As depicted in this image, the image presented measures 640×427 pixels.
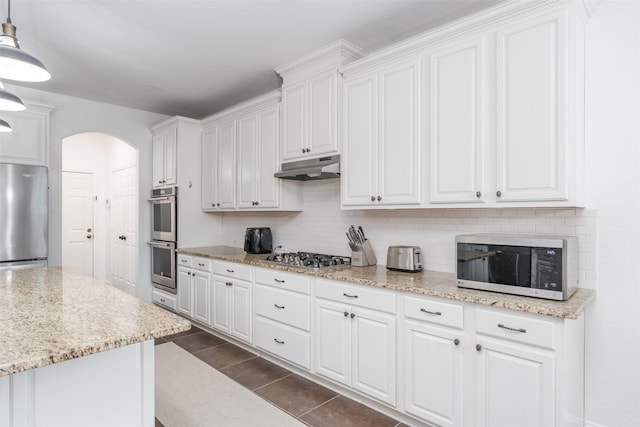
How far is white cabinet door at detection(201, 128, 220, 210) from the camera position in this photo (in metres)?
4.40

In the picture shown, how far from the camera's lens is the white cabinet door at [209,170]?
440 cm

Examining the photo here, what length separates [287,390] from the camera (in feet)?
8.79

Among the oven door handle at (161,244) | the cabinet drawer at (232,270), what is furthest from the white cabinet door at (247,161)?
the oven door handle at (161,244)

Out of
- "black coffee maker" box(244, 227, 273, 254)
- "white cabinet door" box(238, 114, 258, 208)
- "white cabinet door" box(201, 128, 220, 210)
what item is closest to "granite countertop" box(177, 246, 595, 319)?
"black coffee maker" box(244, 227, 273, 254)

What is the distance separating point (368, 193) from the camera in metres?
2.72

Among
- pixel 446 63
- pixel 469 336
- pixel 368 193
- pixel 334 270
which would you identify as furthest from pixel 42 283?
pixel 446 63

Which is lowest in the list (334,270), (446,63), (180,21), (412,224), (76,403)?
(76,403)

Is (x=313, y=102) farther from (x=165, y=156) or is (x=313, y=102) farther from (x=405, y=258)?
(x=165, y=156)

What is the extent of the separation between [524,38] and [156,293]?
495cm

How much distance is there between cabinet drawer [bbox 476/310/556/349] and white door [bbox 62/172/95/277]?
259 inches

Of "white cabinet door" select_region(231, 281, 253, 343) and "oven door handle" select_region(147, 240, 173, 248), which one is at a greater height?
"oven door handle" select_region(147, 240, 173, 248)

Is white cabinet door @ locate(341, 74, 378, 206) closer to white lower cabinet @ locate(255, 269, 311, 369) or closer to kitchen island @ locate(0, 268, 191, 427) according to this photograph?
white lower cabinet @ locate(255, 269, 311, 369)

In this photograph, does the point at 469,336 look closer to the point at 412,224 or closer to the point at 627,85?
the point at 412,224

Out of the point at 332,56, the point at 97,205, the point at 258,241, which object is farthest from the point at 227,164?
the point at 97,205
